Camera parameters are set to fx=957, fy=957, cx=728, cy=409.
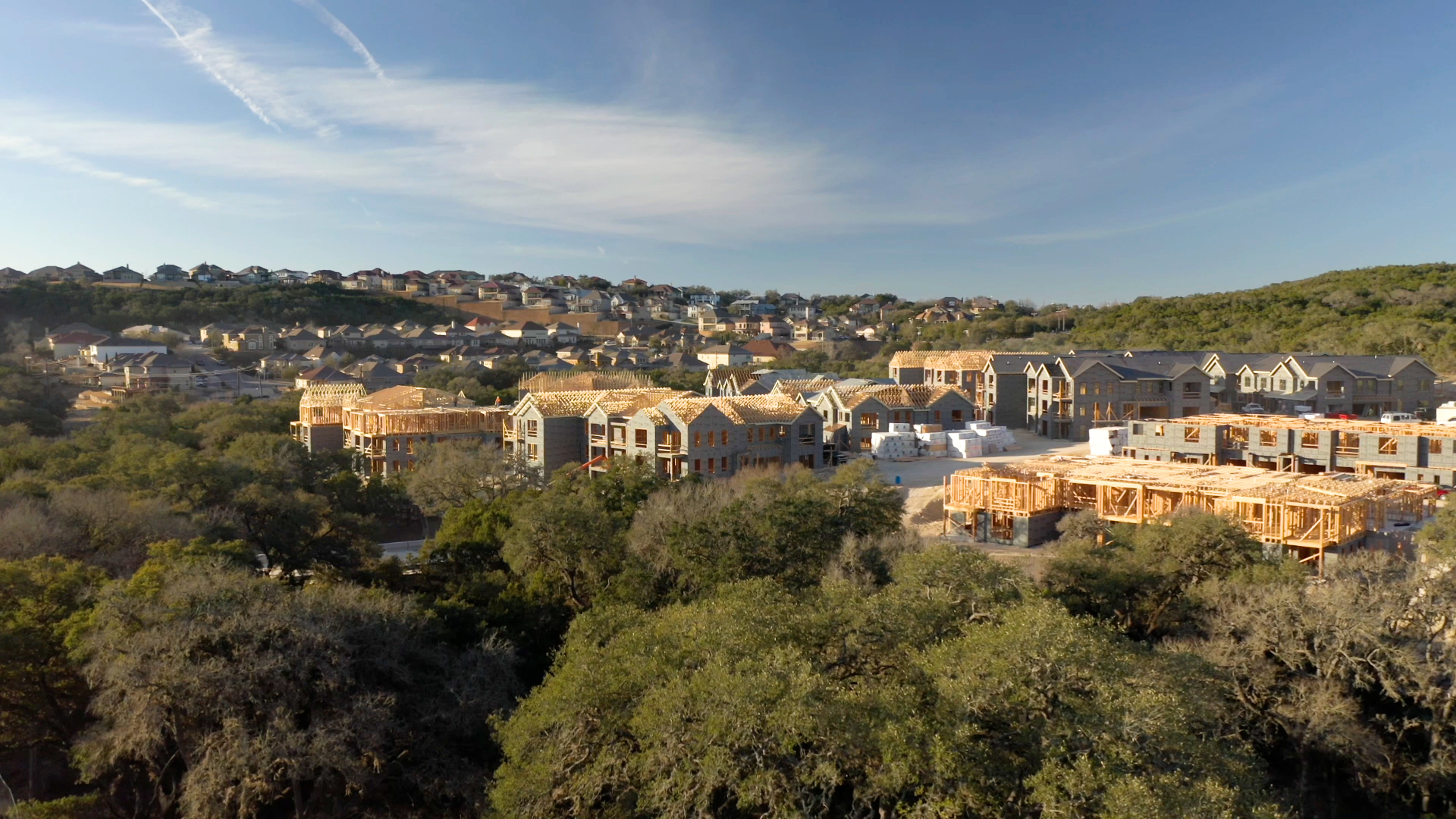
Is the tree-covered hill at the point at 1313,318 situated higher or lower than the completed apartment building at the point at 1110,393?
higher

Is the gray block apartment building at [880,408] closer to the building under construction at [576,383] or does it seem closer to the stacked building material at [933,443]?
the stacked building material at [933,443]

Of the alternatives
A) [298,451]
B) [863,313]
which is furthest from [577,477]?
[863,313]

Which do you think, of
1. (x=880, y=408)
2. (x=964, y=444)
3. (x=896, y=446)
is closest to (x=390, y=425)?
(x=896, y=446)

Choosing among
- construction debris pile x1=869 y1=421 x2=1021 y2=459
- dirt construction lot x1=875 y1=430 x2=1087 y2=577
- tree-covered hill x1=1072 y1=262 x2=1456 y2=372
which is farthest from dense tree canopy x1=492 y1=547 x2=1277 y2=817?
tree-covered hill x1=1072 y1=262 x2=1456 y2=372

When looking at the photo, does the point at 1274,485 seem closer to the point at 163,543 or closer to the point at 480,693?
the point at 480,693

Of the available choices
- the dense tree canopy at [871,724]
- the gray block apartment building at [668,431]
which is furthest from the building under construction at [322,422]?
the dense tree canopy at [871,724]
